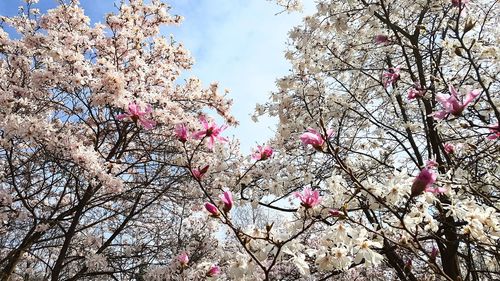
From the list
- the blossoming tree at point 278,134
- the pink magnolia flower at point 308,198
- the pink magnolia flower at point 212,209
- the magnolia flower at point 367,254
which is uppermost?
the blossoming tree at point 278,134

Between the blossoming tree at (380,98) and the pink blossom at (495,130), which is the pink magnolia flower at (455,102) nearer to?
the pink blossom at (495,130)

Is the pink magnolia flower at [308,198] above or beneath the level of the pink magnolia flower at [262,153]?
beneath

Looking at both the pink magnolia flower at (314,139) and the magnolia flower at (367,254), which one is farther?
the magnolia flower at (367,254)

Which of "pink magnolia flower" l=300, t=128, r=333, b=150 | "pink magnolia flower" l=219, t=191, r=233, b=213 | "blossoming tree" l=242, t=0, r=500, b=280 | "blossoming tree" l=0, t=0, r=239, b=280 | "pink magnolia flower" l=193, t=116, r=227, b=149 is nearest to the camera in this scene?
"pink magnolia flower" l=300, t=128, r=333, b=150

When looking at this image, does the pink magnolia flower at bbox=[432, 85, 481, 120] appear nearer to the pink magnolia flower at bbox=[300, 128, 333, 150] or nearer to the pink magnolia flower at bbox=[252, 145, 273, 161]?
the pink magnolia flower at bbox=[300, 128, 333, 150]

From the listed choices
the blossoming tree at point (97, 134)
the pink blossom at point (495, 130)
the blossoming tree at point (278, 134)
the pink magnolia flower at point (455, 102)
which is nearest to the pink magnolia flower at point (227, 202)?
the blossoming tree at point (278, 134)

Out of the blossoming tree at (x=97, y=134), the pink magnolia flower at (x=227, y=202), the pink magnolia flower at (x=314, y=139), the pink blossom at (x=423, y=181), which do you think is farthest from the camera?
the blossoming tree at (x=97, y=134)

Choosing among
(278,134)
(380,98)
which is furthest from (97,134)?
(380,98)

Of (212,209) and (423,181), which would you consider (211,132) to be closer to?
(212,209)

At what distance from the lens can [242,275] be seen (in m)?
2.11

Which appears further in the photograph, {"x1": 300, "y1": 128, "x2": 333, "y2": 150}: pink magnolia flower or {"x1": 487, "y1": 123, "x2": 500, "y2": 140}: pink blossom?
{"x1": 487, "y1": 123, "x2": 500, "y2": 140}: pink blossom

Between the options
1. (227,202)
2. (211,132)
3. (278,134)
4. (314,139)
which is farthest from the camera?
(278,134)

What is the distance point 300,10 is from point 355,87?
139cm

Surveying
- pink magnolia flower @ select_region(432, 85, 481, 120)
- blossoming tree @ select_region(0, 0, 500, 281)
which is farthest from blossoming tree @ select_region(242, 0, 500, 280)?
pink magnolia flower @ select_region(432, 85, 481, 120)
